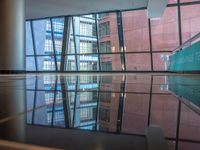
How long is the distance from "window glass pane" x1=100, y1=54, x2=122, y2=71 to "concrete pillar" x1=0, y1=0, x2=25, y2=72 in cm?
1014

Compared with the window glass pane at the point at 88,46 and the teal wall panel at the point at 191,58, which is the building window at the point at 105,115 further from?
the window glass pane at the point at 88,46

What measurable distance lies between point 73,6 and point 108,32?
370 centimetres

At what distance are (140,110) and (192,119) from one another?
42 cm

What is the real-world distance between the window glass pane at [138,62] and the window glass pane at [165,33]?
2.88 ft

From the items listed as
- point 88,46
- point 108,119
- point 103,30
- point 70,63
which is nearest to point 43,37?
point 70,63

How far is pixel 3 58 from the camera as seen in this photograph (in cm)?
889

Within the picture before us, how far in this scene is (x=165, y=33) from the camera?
17875mm

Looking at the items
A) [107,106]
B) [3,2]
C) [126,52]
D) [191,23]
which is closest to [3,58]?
[3,2]

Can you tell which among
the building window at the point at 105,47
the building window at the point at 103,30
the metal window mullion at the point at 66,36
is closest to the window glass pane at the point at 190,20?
the building window at the point at 105,47

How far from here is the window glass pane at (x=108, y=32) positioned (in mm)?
18594

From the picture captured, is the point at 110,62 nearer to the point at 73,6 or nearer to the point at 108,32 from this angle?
the point at 108,32

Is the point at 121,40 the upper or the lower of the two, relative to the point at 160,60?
upper

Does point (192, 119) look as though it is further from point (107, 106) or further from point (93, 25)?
point (93, 25)

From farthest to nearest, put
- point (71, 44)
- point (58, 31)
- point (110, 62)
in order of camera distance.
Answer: point (58, 31) < point (71, 44) < point (110, 62)
